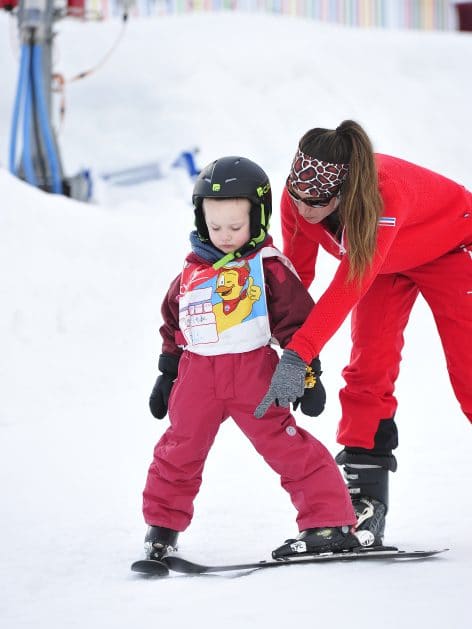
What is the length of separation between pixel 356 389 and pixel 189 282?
0.64m

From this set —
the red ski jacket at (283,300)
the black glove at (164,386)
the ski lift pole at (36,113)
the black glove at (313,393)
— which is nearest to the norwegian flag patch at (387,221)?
the red ski jacket at (283,300)

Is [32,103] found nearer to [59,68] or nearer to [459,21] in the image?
[59,68]

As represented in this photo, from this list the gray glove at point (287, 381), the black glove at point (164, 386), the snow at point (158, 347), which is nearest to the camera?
the snow at point (158, 347)

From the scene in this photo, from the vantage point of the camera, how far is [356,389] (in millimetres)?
2895

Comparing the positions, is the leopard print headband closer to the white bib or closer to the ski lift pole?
the white bib

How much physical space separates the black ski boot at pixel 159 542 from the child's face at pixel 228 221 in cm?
78

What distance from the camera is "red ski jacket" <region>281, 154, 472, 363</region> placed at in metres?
2.42

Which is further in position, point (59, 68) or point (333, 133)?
point (59, 68)

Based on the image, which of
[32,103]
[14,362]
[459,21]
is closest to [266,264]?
[14,362]

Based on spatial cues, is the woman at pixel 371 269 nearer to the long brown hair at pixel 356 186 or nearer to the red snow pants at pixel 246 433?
the long brown hair at pixel 356 186

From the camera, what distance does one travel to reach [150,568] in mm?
2490

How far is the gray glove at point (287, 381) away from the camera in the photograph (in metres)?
2.39

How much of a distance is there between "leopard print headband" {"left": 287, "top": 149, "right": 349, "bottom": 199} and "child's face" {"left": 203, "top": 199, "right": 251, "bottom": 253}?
15cm

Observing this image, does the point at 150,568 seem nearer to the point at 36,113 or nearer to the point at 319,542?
the point at 319,542
